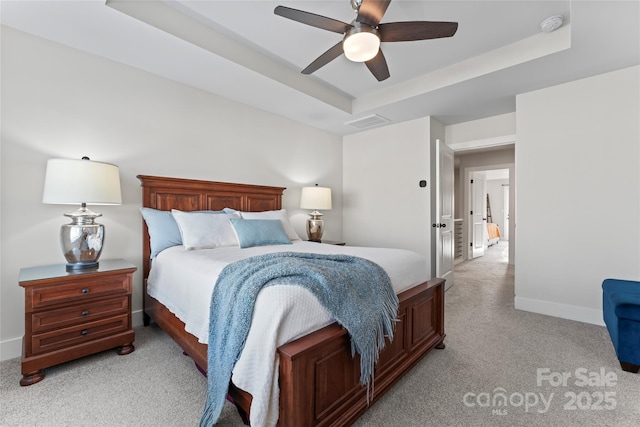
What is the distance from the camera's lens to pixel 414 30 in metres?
1.88

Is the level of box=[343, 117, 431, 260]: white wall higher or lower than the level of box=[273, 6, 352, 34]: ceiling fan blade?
lower

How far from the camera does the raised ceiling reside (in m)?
2.08

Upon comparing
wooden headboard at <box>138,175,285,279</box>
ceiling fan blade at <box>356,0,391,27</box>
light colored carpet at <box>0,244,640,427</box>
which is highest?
ceiling fan blade at <box>356,0,391,27</box>

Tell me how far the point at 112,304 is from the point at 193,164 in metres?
1.60

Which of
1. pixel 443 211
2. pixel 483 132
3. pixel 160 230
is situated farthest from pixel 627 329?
pixel 160 230

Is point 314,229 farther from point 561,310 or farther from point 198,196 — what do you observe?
point 561,310

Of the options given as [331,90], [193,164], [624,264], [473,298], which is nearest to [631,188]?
[624,264]

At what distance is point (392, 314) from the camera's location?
1708mm

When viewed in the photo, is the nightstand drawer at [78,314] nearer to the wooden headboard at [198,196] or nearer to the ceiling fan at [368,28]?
the wooden headboard at [198,196]

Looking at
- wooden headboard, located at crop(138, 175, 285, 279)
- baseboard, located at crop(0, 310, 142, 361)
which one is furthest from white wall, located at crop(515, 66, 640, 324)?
baseboard, located at crop(0, 310, 142, 361)

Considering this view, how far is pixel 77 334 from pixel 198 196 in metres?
1.58

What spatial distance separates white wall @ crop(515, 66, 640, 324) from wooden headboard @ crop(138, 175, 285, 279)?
10.1ft

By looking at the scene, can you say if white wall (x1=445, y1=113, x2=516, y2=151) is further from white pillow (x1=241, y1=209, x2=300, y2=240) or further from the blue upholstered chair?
white pillow (x1=241, y1=209, x2=300, y2=240)

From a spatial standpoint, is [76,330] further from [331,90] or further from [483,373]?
Answer: [331,90]
